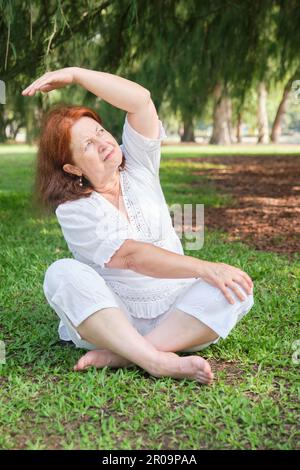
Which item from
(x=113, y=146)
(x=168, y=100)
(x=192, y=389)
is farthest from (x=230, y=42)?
(x=192, y=389)

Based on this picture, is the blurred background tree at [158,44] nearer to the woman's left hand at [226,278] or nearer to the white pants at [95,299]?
the white pants at [95,299]

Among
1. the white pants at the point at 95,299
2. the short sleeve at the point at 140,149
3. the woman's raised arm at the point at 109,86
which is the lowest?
the white pants at the point at 95,299

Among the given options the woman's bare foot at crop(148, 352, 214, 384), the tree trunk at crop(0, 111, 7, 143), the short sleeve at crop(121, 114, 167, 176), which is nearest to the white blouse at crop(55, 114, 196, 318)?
the short sleeve at crop(121, 114, 167, 176)

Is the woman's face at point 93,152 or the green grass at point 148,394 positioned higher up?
the woman's face at point 93,152

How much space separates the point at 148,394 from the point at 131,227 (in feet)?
1.76

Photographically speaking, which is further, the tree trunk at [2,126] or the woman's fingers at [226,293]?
the tree trunk at [2,126]

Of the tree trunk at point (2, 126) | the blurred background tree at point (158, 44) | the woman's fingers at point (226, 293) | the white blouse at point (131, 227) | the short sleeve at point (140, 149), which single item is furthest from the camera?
the tree trunk at point (2, 126)

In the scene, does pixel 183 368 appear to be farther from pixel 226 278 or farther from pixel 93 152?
pixel 93 152

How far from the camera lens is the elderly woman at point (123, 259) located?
2.06m

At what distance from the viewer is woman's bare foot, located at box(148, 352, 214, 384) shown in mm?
2021

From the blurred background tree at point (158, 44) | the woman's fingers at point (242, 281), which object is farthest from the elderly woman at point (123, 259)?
the blurred background tree at point (158, 44)

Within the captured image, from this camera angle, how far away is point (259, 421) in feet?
5.93

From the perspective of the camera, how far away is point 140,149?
2.29 m

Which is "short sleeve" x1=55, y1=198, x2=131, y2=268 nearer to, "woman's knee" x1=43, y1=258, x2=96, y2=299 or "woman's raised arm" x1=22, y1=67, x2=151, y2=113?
"woman's knee" x1=43, y1=258, x2=96, y2=299
